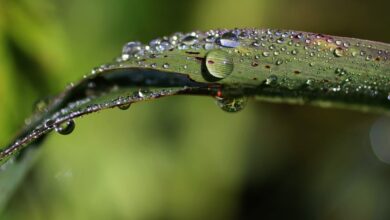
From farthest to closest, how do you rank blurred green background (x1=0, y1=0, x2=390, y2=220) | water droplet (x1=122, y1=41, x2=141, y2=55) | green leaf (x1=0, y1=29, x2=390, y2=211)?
blurred green background (x1=0, y1=0, x2=390, y2=220) → water droplet (x1=122, y1=41, x2=141, y2=55) → green leaf (x1=0, y1=29, x2=390, y2=211)

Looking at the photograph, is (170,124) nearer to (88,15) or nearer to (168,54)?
(88,15)

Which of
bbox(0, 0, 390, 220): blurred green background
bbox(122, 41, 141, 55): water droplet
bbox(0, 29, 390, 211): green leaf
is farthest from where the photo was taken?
bbox(0, 0, 390, 220): blurred green background

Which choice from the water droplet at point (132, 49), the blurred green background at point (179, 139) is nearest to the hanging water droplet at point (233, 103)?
the water droplet at point (132, 49)

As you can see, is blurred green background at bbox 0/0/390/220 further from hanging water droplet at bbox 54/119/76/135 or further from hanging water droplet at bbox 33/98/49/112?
hanging water droplet at bbox 54/119/76/135

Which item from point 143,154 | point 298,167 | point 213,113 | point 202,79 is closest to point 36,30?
point 143,154

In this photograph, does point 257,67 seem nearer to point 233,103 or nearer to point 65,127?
point 233,103

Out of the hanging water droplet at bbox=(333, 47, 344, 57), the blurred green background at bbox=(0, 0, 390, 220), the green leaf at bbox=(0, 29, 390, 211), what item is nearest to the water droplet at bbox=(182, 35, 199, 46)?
the green leaf at bbox=(0, 29, 390, 211)
